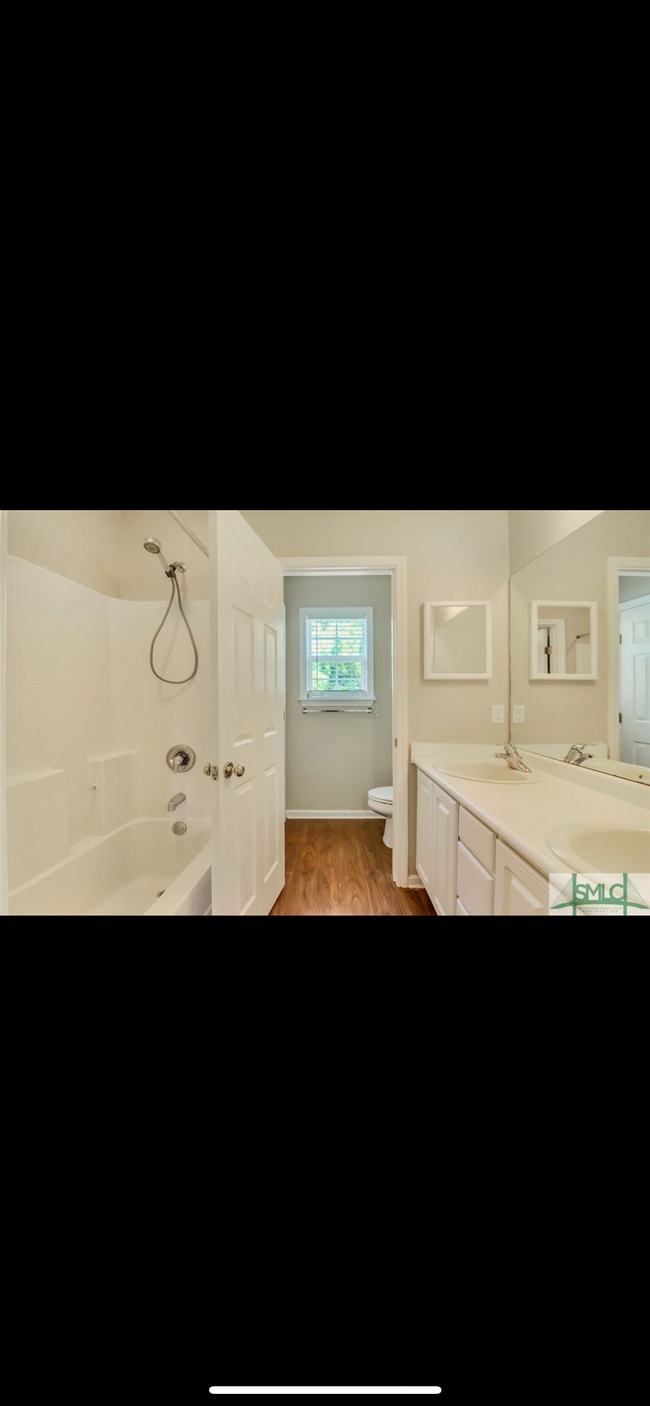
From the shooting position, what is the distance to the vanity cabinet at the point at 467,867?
923 mm

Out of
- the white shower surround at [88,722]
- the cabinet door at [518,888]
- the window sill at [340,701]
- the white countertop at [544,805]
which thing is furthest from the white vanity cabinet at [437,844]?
the window sill at [340,701]

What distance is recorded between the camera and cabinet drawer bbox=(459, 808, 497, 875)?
1110 millimetres

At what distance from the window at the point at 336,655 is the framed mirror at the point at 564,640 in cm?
153

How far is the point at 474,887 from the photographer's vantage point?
1.23 metres

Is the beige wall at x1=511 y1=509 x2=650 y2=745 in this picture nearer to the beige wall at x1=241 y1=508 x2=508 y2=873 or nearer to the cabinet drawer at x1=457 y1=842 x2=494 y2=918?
the beige wall at x1=241 y1=508 x2=508 y2=873

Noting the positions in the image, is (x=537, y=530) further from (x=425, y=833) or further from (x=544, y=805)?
(x=425, y=833)

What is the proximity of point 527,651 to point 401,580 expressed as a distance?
639mm

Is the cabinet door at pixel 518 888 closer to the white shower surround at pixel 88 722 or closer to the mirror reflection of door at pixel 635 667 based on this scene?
the mirror reflection of door at pixel 635 667

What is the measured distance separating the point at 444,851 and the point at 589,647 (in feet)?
2.84
